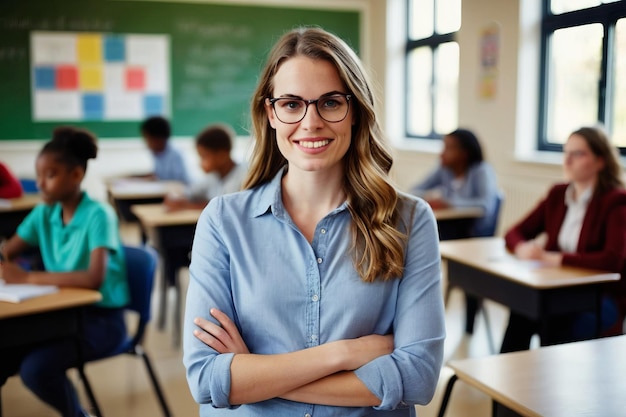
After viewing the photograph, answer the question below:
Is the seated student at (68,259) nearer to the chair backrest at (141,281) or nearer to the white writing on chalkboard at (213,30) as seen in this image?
the chair backrest at (141,281)

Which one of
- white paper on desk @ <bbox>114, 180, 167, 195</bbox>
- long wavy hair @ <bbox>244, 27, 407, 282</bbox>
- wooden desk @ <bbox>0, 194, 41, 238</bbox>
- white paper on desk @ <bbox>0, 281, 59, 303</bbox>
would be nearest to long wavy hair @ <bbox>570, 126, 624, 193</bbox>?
long wavy hair @ <bbox>244, 27, 407, 282</bbox>

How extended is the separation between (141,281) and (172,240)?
137 centimetres

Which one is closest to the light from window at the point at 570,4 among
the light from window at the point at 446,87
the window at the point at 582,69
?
the window at the point at 582,69

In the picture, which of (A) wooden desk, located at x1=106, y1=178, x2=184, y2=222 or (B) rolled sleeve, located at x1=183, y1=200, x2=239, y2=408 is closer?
(B) rolled sleeve, located at x1=183, y1=200, x2=239, y2=408

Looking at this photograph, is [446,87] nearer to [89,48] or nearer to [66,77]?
[89,48]

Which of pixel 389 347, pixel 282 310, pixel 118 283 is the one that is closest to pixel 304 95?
pixel 282 310

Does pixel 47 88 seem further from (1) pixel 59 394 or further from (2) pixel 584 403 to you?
(2) pixel 584 403

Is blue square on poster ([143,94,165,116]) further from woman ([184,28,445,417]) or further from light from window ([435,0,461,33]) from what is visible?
woman ([184,28,445,417])

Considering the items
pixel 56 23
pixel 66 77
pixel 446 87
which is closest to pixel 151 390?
pixel 66 77

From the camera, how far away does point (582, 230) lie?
2.88 metres

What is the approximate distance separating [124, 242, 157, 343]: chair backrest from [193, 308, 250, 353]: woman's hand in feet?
4.22

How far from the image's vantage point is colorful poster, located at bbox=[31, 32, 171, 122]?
6.86 meters

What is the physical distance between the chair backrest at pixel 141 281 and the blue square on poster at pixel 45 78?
195 inches

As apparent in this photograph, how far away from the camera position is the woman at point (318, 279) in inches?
51.3
